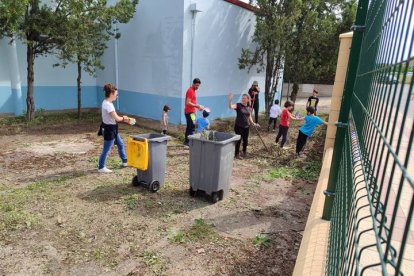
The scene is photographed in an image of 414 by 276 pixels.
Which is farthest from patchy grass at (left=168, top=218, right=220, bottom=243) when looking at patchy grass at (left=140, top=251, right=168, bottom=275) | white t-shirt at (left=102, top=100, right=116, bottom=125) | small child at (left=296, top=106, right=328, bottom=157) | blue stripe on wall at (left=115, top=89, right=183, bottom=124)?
blue stripe on wall at (left=115, top=89, right=183, bottom=124)

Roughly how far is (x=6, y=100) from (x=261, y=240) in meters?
9.97

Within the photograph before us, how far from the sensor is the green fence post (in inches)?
115

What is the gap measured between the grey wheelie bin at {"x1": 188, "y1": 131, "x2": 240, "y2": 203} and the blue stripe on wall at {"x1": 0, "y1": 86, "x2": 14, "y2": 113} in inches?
331

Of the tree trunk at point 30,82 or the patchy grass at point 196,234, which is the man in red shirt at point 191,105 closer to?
the patchy grass at point 196,234

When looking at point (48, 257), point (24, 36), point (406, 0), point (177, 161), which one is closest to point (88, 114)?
point (24, 36)

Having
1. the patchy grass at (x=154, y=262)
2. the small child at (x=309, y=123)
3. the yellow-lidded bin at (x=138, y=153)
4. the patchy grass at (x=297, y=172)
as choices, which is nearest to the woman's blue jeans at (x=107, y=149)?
the yellow-lidded bin at (x=138, y=153)

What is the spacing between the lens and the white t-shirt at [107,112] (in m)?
5.43

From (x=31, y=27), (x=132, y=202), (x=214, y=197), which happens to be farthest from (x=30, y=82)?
(x=214, y=197)

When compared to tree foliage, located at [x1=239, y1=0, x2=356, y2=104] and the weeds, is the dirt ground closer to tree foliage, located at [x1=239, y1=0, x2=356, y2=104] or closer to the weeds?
the weeds

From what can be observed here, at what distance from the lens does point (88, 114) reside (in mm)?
11859

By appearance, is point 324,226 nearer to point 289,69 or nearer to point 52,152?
point 52,152

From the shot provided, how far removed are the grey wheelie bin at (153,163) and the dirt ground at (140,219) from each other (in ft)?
0.52

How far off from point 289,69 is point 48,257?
1116 centimetres

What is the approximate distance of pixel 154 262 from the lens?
11.1ft
